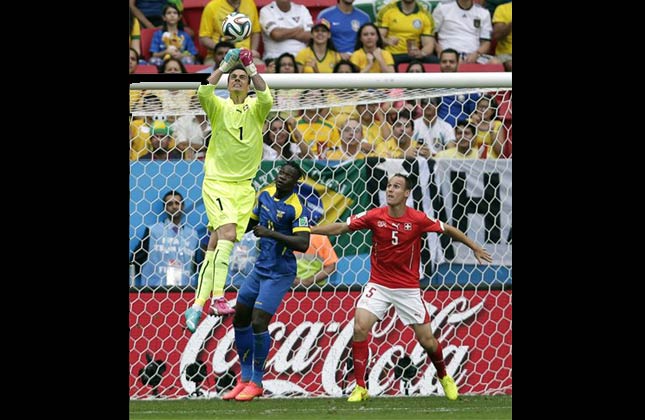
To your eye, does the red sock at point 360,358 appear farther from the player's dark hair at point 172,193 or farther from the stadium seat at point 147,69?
the stadium seat at point 147,69

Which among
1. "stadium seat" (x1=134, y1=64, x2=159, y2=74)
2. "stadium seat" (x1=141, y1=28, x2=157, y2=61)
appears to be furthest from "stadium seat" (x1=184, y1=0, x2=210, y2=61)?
"stadium seat" (x1=134, y1=64, x2=159, y2=74)

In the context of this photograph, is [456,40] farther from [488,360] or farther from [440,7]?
[488,360]

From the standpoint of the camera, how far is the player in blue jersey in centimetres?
782

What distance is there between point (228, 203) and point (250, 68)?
3.18 ft

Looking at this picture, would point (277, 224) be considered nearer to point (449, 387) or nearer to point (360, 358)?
point (360, 358)

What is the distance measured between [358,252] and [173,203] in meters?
1.52

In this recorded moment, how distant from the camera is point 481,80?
26.0 ft

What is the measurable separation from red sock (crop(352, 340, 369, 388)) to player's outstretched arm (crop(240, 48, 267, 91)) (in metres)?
2.05

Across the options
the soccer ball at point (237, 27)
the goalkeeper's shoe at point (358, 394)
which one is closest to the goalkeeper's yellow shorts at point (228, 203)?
the soccer ball at point (237, 27)

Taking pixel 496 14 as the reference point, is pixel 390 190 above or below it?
below

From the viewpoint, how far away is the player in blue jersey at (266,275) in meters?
7.82

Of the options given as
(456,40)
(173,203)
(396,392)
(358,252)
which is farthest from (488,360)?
(456,40)

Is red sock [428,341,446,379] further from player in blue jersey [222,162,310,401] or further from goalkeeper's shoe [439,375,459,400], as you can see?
player in blue jersey [222,162,310,401]

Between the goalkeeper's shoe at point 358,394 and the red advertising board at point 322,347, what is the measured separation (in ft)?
1.99
